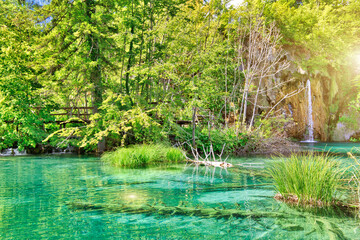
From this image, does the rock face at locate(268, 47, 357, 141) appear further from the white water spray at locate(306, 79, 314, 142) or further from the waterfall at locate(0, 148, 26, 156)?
the waterfall at locate(0, 148, 26, 156)

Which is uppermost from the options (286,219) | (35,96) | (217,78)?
(217,78)

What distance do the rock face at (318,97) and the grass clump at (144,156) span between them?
11.6 m

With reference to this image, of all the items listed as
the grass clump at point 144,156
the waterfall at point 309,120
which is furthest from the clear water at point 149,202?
the waterfall at point 309,120

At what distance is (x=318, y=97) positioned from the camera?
23.6 meters

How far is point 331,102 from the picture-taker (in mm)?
25094

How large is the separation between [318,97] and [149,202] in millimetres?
21642

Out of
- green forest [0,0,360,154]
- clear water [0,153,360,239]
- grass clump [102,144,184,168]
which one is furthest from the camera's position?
green forest [0,0,360,154]

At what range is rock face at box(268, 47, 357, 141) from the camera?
70.1ft

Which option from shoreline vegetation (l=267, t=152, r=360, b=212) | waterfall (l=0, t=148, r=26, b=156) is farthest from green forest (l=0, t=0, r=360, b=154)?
shoreline vegetation (l=267, t=152, r=360, b=212)

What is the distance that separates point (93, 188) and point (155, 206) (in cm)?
217

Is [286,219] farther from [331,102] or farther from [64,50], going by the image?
[331,102]

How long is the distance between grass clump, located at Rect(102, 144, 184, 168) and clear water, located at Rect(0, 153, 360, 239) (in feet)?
5.79

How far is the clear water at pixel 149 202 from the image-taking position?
379 cm

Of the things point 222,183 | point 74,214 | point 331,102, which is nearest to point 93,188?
point 74,214
